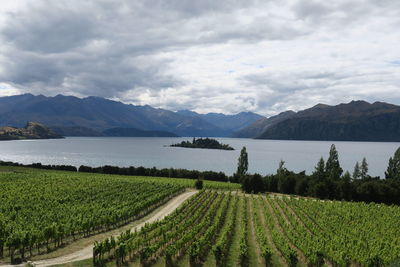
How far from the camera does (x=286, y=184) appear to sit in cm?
9056

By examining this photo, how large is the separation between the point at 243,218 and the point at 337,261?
19662 millimetres

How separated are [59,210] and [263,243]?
2903cm

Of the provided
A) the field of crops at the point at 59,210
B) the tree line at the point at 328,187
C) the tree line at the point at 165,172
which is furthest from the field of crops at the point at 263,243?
the tree line at the point at 165,172

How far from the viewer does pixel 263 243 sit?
3369 centimetres

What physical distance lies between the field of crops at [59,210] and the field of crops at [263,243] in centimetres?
557

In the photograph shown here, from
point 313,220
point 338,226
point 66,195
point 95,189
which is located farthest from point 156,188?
point 338,226

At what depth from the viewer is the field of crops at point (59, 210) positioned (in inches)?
1244

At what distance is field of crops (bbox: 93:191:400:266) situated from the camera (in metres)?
29.8

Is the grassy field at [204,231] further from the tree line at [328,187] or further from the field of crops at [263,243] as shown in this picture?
the tree line at [328,187]

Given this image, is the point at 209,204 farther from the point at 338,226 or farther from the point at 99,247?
the point at 99,247

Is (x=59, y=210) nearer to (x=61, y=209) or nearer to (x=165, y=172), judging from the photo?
(x=61, y=209)

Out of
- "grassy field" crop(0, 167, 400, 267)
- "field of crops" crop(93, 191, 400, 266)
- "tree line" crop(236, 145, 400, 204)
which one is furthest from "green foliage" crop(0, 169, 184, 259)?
"tree line" crop(236, 145, 400, 204)

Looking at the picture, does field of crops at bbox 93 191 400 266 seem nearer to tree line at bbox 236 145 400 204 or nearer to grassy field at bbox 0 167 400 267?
grassy field at bbox 0 167 400 267

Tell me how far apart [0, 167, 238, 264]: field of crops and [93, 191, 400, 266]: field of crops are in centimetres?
557
